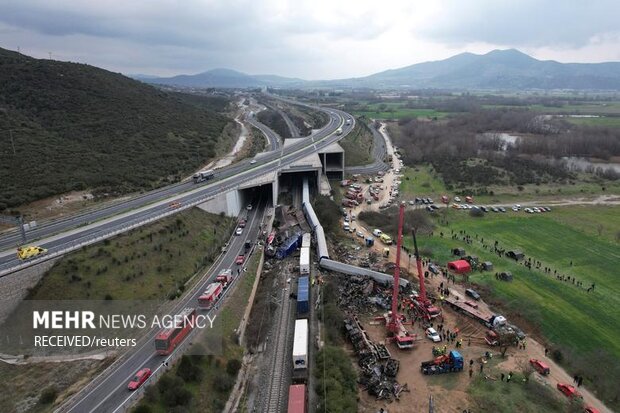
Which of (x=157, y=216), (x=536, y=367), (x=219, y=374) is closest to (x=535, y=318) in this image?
(x=536, y=367)

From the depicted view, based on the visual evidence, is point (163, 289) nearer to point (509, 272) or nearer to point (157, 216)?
point (157, 216)

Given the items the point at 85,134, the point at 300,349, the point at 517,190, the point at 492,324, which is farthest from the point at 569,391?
the point at 85,134

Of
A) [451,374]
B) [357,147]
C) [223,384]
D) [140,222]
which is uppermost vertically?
[357,147]

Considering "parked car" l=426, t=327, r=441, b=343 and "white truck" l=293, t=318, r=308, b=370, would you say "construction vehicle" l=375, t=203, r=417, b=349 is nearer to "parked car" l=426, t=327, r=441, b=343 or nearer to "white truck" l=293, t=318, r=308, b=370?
"parked car" l=426, t=327, r=441, b=343

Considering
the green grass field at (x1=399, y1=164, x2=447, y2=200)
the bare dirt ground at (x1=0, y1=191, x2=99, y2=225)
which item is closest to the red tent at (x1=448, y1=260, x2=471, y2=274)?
the green grass field at (x1=399, y1=164, x2=447, y2=200)

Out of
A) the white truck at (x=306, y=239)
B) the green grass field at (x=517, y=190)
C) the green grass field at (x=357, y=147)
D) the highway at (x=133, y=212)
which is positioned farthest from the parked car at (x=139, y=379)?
the green grass field at (x=357, y=147)

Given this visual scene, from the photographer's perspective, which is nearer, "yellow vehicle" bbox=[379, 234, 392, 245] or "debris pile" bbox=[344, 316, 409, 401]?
"debris pile" bbox=[344, 316, 409, 401]

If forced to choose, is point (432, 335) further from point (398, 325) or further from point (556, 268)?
point (556, 268)
